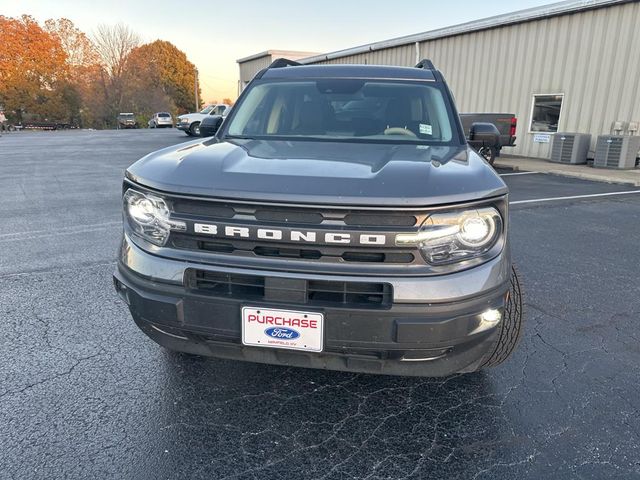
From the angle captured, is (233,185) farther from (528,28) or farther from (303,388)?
(528,28)

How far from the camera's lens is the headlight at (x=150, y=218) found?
198 centimetres

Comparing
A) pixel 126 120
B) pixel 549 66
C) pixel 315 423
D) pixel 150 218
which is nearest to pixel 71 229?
pixel 150 218

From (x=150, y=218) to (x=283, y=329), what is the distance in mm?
785

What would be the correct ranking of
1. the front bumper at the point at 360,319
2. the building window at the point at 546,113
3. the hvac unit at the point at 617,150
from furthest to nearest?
the building window at the point at 546,113
the hvac unit at the point at 617,150
the front bumper at the point at 360,319

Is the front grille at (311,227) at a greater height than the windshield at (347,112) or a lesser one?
lesser

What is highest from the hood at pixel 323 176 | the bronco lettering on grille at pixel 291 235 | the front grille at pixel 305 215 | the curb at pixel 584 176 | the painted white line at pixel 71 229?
the hood at pixel 323 176

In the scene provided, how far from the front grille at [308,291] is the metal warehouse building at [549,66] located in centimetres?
1312

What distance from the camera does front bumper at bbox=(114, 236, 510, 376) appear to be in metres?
1.79

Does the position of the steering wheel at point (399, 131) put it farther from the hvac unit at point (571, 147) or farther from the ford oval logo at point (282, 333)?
the hvac unit at point (571, 147)

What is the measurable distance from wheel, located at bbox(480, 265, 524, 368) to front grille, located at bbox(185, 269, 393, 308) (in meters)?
0.85

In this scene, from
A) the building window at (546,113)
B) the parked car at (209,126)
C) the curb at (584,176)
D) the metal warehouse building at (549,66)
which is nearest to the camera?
the parked car at (209,126)

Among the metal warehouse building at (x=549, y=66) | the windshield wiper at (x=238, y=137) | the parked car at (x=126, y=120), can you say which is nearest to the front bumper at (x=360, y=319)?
the windshield wiper at (x=238, y=137)

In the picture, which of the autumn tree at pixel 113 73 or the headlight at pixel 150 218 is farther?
the autumn tree at pixel 113 73

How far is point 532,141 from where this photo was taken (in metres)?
14.5
